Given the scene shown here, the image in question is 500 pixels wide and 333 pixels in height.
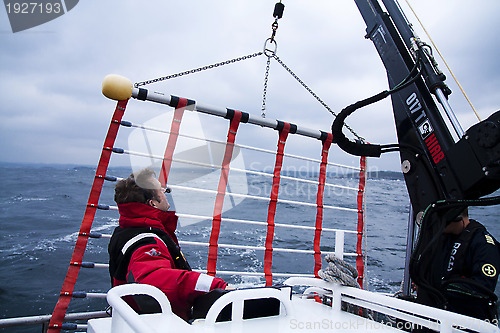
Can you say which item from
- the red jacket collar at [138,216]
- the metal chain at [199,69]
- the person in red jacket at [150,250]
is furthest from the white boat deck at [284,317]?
the metal chain at [199,69]

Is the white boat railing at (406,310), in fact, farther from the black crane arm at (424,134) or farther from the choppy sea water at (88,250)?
the choppy sea water at (88,250)

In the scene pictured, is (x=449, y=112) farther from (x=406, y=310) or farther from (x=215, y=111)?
(x=215, y=111)

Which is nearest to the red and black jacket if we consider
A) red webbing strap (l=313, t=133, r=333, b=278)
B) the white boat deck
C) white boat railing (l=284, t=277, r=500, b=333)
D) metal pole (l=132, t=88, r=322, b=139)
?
the white boat deck

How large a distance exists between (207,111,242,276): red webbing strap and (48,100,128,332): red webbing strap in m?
0.91

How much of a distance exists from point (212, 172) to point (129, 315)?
2417 millimetres

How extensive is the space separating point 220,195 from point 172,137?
630 millimetres

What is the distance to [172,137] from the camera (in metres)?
2.81

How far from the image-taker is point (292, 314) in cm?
137

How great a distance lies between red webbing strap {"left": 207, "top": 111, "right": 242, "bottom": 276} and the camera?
112 inches

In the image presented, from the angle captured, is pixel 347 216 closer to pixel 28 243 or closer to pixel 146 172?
pixel 28 243

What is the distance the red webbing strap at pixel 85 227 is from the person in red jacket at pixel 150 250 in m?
0.69

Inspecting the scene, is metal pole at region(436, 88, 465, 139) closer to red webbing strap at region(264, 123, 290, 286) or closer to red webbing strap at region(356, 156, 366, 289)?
red webbing strap at region(264, 123, 290, 286)

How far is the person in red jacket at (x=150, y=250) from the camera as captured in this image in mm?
1469

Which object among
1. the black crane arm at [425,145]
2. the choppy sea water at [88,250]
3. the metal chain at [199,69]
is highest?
the metal chain at [199,69]
